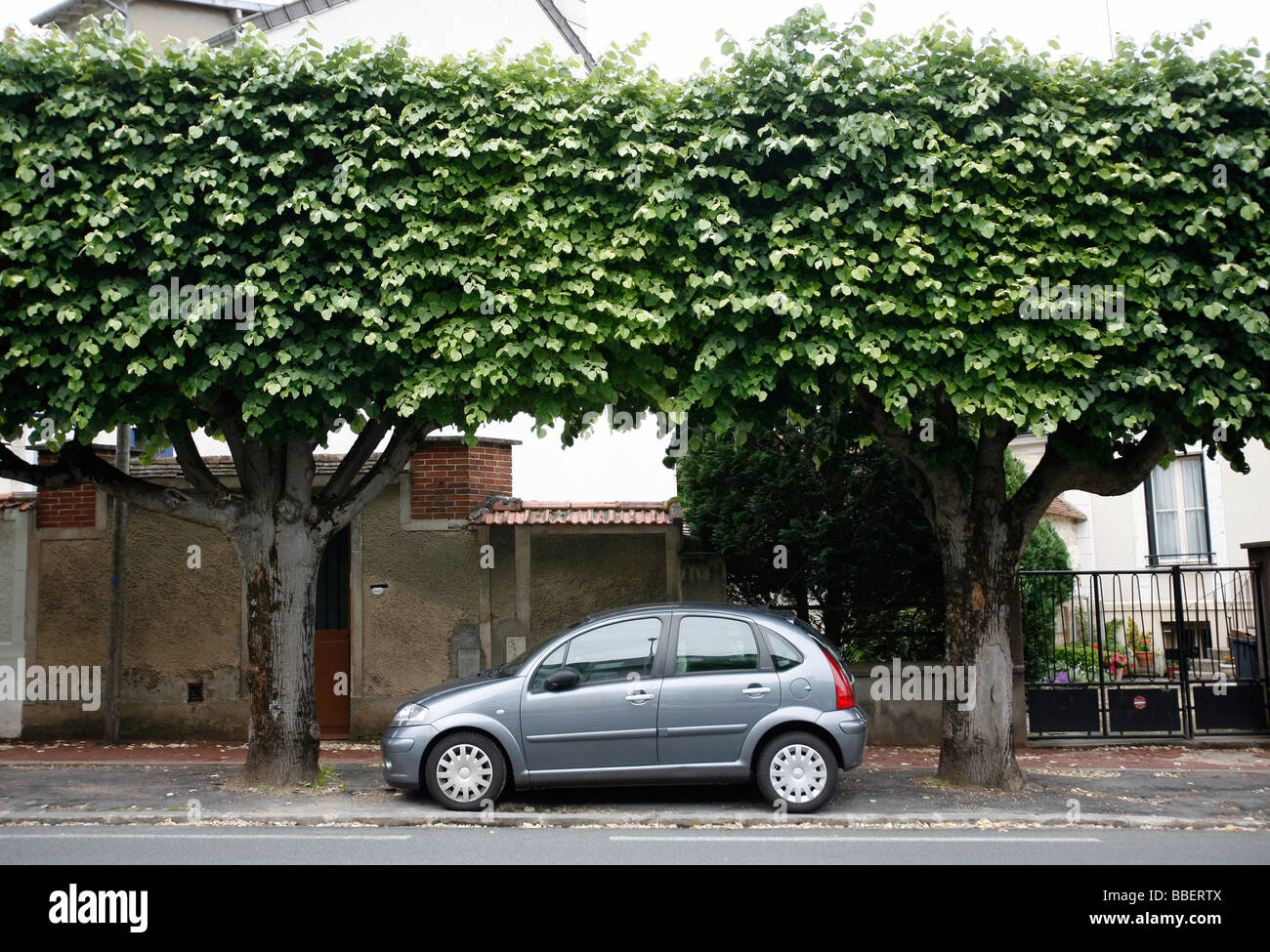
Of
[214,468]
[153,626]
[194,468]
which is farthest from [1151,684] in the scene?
[153,626]

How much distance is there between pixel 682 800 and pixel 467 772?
1.92 m

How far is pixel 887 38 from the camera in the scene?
9195 mm

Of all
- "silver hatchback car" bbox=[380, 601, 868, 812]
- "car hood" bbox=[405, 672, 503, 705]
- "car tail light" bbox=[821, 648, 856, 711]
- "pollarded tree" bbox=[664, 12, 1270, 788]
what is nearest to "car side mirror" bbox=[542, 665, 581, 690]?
"silver hatchback car" bbox=[380, 601, 868, 812]

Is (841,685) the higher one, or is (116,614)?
(116,614)

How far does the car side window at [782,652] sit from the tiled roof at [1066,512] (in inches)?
605

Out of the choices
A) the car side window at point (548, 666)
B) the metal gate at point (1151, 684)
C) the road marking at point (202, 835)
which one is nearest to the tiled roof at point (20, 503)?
the road marking at point (202, 835)

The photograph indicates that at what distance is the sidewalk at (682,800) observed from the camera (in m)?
8.42

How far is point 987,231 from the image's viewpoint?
28.0 feet

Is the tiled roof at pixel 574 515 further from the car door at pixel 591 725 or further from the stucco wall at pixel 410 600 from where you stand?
the car door at pixel 591 725

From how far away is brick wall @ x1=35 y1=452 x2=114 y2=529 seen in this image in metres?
13.2

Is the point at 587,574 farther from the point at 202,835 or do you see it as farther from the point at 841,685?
the point at 202,835

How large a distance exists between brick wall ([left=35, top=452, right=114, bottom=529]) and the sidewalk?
3.15m

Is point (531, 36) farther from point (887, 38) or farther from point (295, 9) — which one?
point (887, 38)

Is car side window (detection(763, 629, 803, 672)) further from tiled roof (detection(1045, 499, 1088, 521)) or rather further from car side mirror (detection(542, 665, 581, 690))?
tiled roof (detection(1045, 499, 1088, 521))
